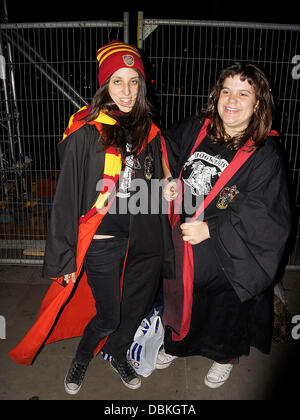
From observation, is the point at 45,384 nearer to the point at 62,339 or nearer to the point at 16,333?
the point at 62,339

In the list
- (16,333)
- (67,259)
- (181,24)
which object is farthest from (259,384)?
(181,24)

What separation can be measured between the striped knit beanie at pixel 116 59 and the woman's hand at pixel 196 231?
960 millimetres

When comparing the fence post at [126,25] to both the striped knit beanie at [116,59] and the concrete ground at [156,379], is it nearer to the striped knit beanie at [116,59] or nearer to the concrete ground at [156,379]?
the striped knit beanie at [116,59]

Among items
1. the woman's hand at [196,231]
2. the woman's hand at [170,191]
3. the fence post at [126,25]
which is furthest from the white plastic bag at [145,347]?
the fence post at [126,25]

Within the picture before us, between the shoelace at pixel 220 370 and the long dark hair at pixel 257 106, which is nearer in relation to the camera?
the long dark hair at pixel 257 106

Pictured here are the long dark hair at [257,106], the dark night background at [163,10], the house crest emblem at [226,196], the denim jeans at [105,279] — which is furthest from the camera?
the dark night background at [163,10]

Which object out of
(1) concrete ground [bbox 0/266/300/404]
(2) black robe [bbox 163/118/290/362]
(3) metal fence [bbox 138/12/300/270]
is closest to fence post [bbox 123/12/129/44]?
(3) metal fence [bbox 138/12/300/270]

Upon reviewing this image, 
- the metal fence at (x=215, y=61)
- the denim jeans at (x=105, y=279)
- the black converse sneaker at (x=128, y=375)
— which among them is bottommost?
the black converse sneaker at (x=128, y=375)

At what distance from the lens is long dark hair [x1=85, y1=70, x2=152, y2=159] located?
182cm

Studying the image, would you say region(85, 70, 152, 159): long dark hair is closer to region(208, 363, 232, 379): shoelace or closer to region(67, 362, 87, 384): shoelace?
region(67, 362, 87, 384): shoelace

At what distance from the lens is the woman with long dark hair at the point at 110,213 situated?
1.82m

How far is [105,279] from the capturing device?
6.68 ft

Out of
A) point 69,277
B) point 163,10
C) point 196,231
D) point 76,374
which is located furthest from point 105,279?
point 163,10

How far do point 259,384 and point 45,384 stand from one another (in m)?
1.59
